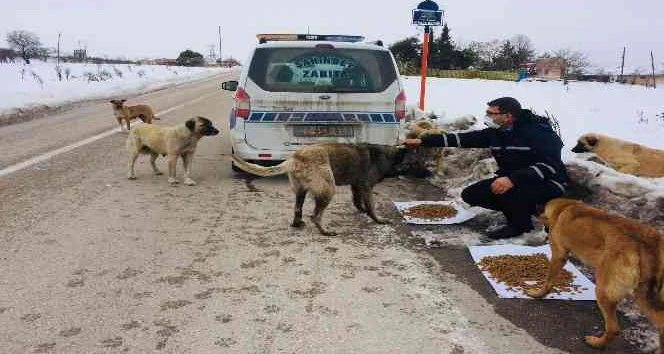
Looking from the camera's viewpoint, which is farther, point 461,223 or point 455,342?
point 461,223

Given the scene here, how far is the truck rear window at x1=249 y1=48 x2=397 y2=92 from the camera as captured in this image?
21.8 feet

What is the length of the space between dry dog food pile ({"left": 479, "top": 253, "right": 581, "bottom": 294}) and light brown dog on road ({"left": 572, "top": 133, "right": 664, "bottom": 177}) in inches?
132

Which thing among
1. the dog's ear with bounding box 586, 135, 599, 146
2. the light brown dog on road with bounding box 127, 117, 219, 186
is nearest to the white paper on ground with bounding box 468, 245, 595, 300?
the dog's ear with bounding box 586, 135, 599, 146

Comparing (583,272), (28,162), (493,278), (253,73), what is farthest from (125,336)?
(28,162)

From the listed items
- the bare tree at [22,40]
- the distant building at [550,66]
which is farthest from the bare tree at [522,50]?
the bare tree at [22,40]

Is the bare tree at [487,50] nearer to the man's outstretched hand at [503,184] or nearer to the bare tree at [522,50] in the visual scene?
the bare tree at [522,50]

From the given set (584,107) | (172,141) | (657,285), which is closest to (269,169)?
(172,141)

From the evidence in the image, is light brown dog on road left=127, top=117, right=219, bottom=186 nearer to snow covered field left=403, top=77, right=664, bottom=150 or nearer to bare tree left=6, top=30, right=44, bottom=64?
snow covered field left=403, top=77, right=664, bottom=150

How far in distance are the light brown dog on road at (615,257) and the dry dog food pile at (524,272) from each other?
460 mm

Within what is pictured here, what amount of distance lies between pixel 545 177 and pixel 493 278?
1.20m

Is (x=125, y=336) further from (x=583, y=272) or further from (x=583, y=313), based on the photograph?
(x=583, y=272)

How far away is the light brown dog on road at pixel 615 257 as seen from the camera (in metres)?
2.74

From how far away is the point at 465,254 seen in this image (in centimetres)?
454

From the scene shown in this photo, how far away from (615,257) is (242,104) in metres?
4.83
